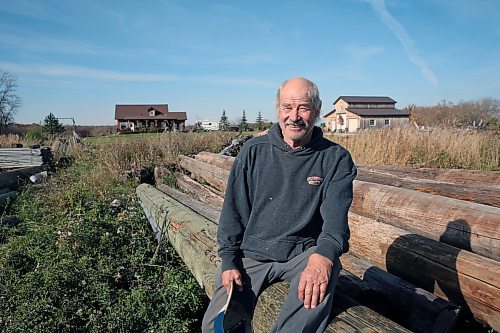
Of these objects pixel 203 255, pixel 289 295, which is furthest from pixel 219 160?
pixel 289 295

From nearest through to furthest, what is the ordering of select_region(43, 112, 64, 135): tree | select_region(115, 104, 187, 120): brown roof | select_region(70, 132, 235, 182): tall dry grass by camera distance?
select_region(70, 132, 235, 182): tall dry grass < select_region(43, 112, 64, 135): tree < select_region(115, 104, 187, 120): brown roof

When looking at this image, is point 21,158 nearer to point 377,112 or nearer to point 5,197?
point 5,197

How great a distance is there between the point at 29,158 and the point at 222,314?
499 inches

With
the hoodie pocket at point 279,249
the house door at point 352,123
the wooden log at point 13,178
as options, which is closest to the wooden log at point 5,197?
the wooden log at point 13,178

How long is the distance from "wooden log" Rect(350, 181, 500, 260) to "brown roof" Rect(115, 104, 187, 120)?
65428mm

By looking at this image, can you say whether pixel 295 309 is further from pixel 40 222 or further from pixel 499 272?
pixel 40 222

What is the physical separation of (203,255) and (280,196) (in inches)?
58.7

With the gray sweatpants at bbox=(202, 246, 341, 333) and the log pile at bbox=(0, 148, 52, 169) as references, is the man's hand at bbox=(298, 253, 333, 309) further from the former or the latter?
the log pile at bbox=(0, 148, 52, 169)

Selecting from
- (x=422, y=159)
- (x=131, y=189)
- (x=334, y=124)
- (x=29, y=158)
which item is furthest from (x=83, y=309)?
(x=334, y=124)

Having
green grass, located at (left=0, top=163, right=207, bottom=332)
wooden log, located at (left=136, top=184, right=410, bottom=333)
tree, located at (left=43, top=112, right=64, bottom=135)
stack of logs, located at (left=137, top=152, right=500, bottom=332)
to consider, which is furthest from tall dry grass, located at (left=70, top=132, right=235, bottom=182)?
tree, located at (left=43, top=112, right=64, bottom=135)

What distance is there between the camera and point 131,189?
340 inches

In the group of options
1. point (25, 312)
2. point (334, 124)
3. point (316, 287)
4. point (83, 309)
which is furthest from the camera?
point (334, 124)

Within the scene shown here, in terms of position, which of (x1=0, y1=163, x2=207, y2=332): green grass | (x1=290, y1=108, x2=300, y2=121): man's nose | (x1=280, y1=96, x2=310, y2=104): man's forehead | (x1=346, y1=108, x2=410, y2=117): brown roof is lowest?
(x1=0, y1=163, x2=207, y2=332): green grass

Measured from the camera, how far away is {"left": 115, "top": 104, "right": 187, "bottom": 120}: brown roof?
66.2m
